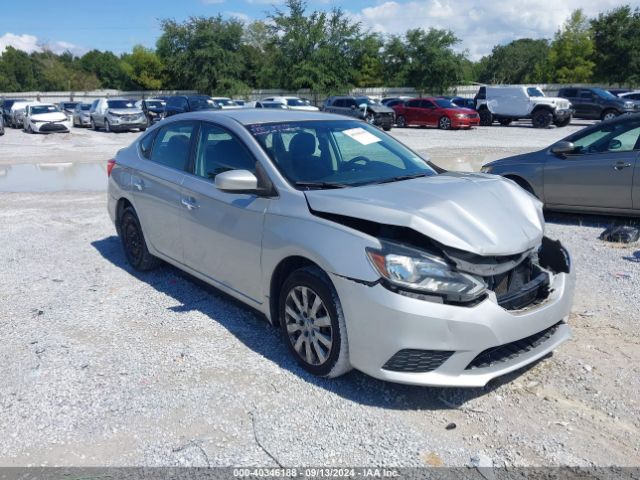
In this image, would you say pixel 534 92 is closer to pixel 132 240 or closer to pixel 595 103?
pixel 595 103

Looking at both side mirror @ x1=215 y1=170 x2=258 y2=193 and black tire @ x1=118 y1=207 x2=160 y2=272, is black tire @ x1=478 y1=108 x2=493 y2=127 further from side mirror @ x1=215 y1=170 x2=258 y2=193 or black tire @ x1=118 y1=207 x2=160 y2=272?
side mirror @ x1=215 y1=170 x2=258 y2=193

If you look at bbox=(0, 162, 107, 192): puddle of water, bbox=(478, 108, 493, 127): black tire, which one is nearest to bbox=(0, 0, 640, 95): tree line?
bbox=(478, 108, 493, 127): black tire

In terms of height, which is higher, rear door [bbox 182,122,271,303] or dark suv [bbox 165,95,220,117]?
dark suv [bbox 165,95,220,117]

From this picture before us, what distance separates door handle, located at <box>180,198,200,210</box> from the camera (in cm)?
492

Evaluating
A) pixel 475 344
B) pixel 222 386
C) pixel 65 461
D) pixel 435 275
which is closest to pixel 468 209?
pixel 435 275

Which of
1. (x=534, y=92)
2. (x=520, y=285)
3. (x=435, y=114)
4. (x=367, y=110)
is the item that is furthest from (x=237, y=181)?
(x=534, y=92)

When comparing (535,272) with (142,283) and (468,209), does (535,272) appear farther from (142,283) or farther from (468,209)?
(142,283)

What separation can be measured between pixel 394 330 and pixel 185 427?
1328mm

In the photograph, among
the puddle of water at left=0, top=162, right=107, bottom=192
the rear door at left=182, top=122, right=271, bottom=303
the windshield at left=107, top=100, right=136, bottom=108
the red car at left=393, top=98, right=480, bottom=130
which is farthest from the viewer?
the windshield at left=107, top=100, right=136, bottom=108

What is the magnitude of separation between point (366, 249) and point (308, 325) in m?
0.74

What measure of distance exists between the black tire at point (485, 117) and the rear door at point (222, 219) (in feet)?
100

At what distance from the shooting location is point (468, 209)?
3.72 metres

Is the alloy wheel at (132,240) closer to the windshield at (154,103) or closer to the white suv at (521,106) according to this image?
the white suv at (521,106)

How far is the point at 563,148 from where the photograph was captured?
8008mm
